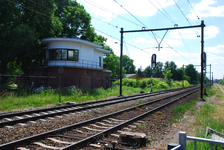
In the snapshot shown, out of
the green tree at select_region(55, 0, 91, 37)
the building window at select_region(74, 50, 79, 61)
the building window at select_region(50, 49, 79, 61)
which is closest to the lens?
the building window at select_region(50, 49, 79, 61)

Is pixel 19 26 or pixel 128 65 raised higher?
pixel 128 65

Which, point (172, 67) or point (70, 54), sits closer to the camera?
point (70, 54)

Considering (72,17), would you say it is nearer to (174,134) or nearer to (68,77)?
(68,77)

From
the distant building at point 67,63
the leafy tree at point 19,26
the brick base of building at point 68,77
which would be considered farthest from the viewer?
the distant building at point 67,63

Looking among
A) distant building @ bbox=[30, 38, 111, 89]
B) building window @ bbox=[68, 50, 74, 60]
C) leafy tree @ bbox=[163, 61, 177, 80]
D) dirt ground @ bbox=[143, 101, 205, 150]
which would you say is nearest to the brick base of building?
distant building @ bbox=[30, 38, 111, 89]

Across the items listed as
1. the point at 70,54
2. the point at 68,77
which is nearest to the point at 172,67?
the point at 70,54

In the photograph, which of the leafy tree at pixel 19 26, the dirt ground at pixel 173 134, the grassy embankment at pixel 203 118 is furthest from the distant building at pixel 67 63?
the dirt ground at pixel 173 134

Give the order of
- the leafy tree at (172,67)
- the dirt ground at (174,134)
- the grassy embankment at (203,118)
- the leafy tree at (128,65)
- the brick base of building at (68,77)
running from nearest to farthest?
1. the dirt ground at (174,134)
2. the grassy embankment at (203,118)
3. the brick base of building at (68,77)
4. the leafy tree at (128,65)
5. the leafy tree at (172,67)

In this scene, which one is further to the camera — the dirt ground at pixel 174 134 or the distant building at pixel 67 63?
the distant building at pixel 67 63

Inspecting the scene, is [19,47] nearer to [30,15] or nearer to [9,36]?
[9,36]

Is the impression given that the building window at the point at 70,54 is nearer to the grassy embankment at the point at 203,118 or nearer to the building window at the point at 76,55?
the building window at the point at 76,55

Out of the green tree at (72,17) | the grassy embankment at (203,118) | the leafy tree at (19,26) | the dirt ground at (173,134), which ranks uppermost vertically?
the green tree at (72,17)

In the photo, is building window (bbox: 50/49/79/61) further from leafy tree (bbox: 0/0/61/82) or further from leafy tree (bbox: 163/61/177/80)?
leafy tree (bbox: 163/61/177/80)

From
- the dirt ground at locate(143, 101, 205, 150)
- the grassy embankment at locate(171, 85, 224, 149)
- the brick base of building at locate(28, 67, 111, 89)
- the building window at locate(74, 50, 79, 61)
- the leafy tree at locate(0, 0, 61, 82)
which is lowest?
the dirt ground at locate(143, 101, 205, 150)
